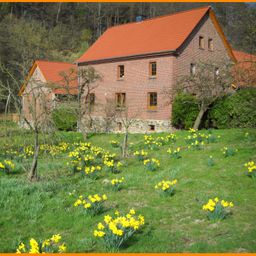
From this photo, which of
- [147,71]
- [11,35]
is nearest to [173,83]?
[147,71]

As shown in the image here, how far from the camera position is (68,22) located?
6488cm

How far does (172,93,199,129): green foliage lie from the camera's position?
22.9 metres

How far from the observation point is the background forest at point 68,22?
156 ft

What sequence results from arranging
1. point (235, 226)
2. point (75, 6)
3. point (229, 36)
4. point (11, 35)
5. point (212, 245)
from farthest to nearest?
1. point (75, 6)
2. point (229, 36)
3. point (11, 35)
4. point (235, 226)
5. point (212, 245)

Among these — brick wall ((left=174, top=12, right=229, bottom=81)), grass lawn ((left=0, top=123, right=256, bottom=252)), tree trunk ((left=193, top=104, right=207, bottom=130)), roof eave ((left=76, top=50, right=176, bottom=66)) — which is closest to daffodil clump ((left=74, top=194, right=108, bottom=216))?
grass lawn ((left=0, top=123, right=256, bottom=252))

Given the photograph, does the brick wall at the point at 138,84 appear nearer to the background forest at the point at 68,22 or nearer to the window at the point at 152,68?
the window at the point at 152,68

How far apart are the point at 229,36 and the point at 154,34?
2704cm

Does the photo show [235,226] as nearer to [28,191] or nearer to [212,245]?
[212,245]

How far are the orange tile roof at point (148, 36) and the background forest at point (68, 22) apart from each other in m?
16.1

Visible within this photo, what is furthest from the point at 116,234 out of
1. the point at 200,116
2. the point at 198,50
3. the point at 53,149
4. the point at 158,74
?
the point at 198,50

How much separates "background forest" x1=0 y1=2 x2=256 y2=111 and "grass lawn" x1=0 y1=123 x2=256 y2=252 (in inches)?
1503

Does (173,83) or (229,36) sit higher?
(229,36)

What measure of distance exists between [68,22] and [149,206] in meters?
63.2

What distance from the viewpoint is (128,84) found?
28.7m
